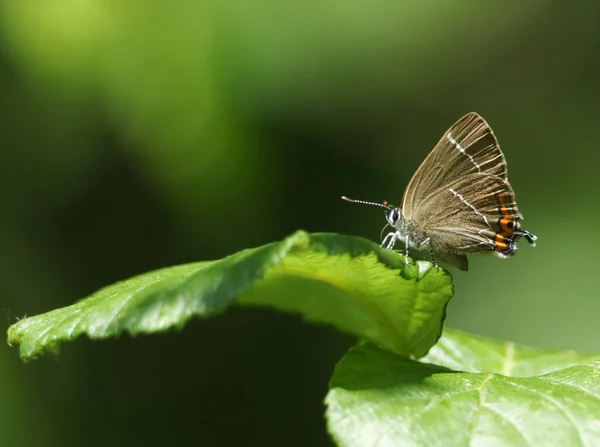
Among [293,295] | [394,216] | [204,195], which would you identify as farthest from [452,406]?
[204,195]

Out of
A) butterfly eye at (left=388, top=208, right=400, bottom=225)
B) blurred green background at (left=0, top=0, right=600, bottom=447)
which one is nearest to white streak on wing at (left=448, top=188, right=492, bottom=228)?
butterfly eye at (left=388, top=208, right=400, bottom=225)

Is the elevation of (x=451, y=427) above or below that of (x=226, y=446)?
above

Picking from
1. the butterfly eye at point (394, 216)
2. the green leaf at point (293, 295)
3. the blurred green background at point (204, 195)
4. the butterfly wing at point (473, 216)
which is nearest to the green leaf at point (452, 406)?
the green leaf at point (293, 295)

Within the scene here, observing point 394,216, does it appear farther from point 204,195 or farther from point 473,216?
point 204,195

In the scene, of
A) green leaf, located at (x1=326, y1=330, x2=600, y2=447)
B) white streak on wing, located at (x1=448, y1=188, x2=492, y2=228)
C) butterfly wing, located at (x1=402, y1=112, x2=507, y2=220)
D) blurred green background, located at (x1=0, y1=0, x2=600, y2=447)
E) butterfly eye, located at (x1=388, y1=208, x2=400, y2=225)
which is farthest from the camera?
blurred green background, located at (x1=0, y1=0, x2=600, y2=447)

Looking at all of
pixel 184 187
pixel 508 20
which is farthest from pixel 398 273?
pixel 508 20

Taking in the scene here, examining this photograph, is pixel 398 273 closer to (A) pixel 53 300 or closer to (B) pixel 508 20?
(A) pixel 53 300

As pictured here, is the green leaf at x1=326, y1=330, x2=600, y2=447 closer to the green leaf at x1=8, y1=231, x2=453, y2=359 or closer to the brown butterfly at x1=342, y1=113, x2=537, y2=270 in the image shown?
the green leaf at x1=8, y1=231, x2=453, y2=359
